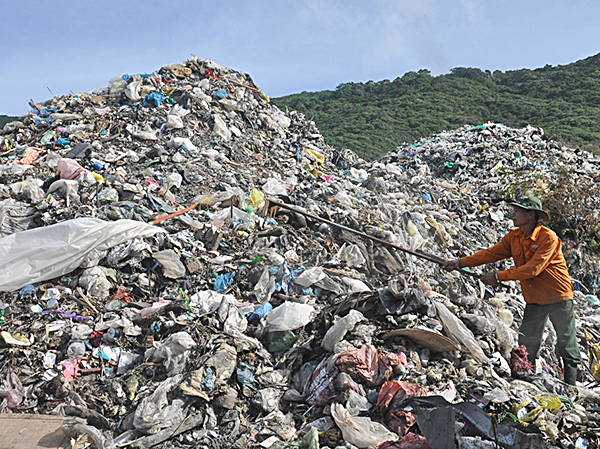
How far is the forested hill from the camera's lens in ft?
70.2

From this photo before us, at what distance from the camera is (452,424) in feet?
6.82

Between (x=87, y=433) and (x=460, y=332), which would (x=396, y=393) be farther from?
(x=87, y=433)

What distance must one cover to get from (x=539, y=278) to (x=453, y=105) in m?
27.3

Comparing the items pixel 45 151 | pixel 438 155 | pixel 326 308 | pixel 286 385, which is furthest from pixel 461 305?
pixel 438 155

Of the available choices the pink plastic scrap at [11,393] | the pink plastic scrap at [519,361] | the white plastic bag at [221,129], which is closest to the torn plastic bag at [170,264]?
the pink plastic scrap at [11,393]

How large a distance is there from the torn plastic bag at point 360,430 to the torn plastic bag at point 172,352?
46.0 inches

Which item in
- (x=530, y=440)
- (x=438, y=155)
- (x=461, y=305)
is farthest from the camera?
(x=438, y=155)

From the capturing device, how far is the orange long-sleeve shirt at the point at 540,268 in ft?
9.68

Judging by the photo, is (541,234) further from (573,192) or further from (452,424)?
(573,192)

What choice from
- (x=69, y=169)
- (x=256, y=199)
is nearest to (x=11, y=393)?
(x=69, y=169)

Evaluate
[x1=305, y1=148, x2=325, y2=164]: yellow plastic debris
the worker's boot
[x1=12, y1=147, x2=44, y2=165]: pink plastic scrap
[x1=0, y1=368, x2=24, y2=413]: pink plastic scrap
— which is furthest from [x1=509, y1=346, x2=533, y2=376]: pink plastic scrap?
[x1=12, y1=147, x2=44, y2=165]: pink plastic scrap

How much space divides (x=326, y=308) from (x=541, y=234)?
1.68 metres

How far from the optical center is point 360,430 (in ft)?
7.61

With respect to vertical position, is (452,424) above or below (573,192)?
below
